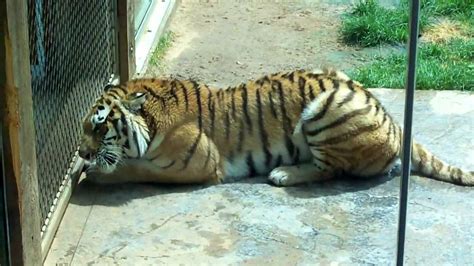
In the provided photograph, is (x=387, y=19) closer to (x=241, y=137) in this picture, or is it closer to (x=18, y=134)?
(x=241, y=137)

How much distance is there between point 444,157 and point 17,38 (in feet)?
8.20

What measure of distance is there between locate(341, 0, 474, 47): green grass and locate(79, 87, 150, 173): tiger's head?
2691 millimetres

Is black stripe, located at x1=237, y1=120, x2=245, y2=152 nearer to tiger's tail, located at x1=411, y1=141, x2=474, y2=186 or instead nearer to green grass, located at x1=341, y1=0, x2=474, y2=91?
tiger's tail, located at x1=411, y1=141, x2=474, y2=186

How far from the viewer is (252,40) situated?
7.47 meters

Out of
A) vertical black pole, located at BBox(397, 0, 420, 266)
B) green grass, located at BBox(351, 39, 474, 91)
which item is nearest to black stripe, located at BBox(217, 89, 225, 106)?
green grass, located at BBox(351, 39, 474, 91)

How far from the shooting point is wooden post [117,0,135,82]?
5.93 meters

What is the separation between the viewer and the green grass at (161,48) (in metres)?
6.91

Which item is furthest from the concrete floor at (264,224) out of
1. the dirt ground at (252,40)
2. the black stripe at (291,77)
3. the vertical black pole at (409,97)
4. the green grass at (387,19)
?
the green grass at (387,19)

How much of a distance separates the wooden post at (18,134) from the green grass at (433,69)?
2.90m

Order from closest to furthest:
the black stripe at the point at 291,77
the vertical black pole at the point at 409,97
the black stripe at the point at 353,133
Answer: the vertical black pole at the point at 409,97, the black stripe at the point at 353,133, the black stripe at the point at 291,77

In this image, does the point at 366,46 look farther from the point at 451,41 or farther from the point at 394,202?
the point at 394,202

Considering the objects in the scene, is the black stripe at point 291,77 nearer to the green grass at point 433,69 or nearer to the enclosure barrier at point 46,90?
the enclosure barrier at point 46,90

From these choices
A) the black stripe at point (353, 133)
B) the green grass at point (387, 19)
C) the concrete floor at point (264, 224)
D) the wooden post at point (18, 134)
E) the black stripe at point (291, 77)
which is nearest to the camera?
the wooden post at point (18, 134)

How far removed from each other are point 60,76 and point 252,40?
265 cm
